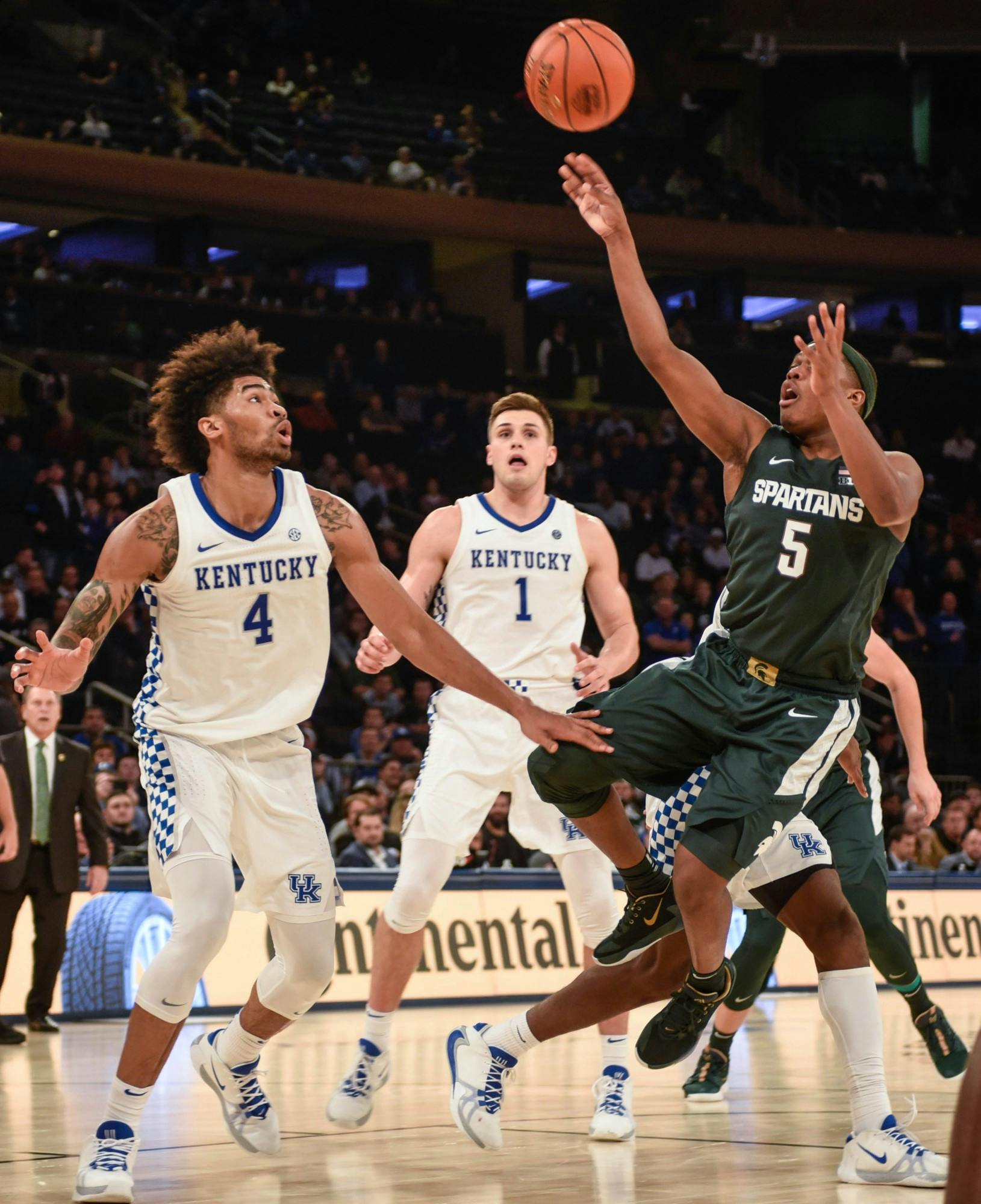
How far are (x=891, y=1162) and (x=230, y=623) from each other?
260 cm

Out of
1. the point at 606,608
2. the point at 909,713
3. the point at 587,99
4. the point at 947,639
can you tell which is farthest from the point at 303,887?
the point at 947,639

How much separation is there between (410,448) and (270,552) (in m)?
17.2

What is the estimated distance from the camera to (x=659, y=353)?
5086 millimetres

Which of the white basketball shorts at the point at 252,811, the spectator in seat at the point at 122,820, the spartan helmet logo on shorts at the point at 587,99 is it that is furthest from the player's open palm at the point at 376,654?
the spectator in seat at the point at 122,820

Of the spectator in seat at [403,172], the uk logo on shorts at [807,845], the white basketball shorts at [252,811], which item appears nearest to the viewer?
the white basketball shorts at [252,811]

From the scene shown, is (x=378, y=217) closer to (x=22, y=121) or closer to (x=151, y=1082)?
(x=22, y=121)

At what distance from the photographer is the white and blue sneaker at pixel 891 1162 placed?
195 inches

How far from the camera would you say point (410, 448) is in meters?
22.4

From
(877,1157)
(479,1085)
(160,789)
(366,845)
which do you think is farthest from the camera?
(366,845)

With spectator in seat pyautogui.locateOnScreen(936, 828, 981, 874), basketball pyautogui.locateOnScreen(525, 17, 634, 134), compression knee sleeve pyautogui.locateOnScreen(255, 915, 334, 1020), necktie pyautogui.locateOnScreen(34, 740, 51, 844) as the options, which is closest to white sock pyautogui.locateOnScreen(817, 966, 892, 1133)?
compression knee sleeve pyautogui.locateOnScreen(255, 915, 334, 1020)

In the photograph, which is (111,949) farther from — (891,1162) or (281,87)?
(281,87)

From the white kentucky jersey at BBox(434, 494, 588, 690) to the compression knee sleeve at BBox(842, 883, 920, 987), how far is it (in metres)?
1.49

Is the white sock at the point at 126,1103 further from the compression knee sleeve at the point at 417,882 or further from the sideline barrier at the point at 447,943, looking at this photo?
the sideline barrier at the point at 447,943

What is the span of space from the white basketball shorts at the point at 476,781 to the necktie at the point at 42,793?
15.0 ft
